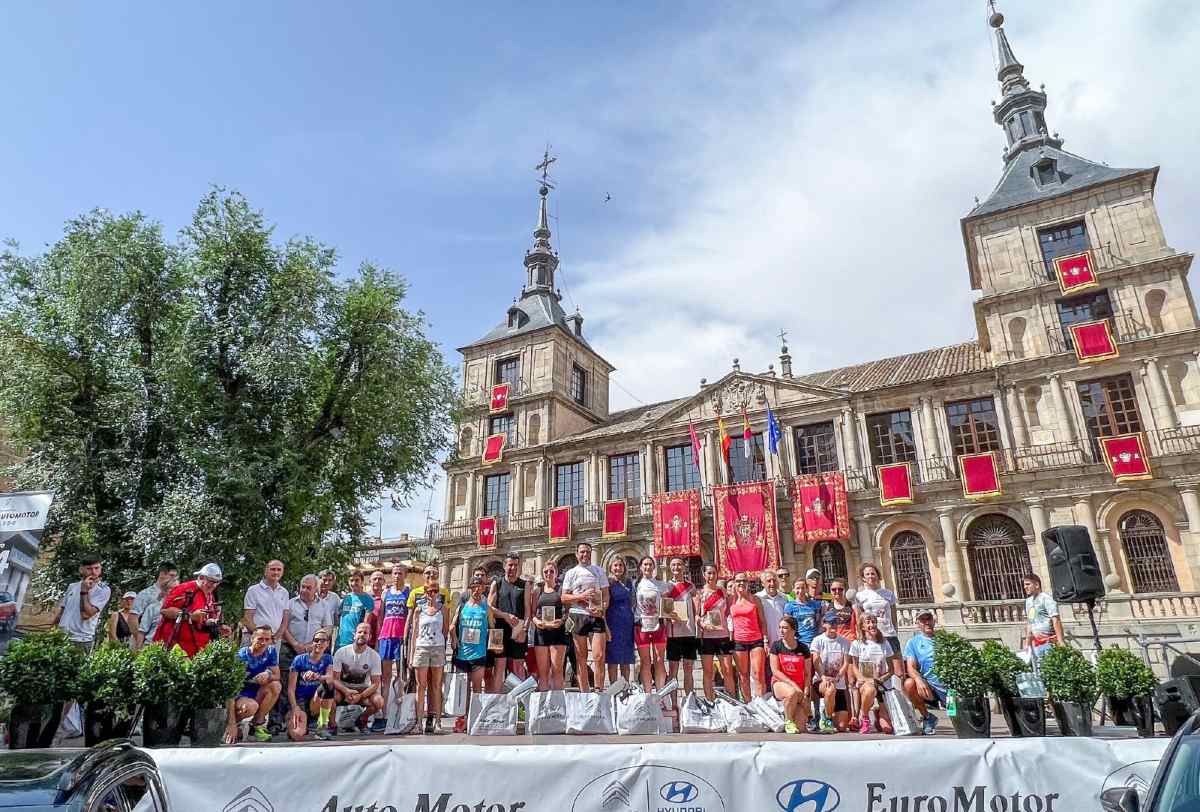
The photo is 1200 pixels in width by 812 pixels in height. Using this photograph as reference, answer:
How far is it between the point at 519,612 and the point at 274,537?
9.21 m

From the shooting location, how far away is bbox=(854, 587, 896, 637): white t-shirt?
28.5ft

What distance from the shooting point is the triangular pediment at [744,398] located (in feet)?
85.0

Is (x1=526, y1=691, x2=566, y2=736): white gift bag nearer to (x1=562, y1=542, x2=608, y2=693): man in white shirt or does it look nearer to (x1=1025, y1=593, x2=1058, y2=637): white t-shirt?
(x1=562, y1=542, x2=608, y2=693): man in white shirt

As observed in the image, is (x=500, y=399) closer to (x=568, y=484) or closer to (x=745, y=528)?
(x=568, y=484)

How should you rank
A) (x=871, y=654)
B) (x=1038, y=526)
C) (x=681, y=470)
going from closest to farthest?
1. (x=871, y=654)
2. (x=1038, y=526)
3. (x=681, y=470)

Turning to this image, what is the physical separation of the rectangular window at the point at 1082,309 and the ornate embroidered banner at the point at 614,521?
1676 centimetres

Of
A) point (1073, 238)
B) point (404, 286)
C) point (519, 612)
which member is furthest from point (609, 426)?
point (519, 612)

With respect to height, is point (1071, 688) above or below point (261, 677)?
below

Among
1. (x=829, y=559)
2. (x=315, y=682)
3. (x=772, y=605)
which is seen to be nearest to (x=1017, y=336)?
(x=829, y=559)

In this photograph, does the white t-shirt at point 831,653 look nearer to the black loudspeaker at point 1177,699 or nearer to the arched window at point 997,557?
the black loudspeaker at point 1177,699

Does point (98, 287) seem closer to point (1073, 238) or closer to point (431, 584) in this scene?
point (431, 584)

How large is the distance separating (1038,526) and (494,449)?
71.6 ft

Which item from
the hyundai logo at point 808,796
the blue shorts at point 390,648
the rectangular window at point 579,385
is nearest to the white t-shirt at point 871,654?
the hyundai logo at point 808,796

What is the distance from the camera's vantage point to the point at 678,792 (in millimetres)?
4426
